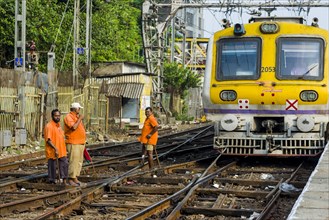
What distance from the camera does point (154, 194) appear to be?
36.0 ft

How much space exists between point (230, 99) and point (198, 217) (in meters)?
5.78

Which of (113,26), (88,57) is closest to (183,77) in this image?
(113,26)

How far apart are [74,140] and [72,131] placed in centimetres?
16

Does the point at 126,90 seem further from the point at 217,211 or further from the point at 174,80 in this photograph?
the point at 217,211

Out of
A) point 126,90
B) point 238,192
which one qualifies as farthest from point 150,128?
point 126,90

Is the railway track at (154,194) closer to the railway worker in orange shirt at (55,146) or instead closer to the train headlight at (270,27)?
the railway worker in orange shirt at (55,146)

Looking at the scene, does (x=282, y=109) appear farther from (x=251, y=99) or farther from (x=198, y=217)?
(x=198, y=217)

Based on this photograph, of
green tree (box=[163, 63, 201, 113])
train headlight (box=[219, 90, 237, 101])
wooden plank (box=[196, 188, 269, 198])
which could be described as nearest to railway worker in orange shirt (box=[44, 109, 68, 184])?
wooden plank (box=[196, 188, 269, 198])

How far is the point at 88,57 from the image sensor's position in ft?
96.7

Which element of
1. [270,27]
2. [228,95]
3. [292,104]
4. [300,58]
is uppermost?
[270,27]

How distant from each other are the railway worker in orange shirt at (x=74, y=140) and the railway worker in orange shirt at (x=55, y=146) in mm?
136

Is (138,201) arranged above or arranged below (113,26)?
below

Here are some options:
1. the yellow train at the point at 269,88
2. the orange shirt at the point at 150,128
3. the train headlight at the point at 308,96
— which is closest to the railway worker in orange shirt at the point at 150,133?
the orange shirt at the point at 150,128

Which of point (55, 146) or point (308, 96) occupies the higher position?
point (308, 96)
